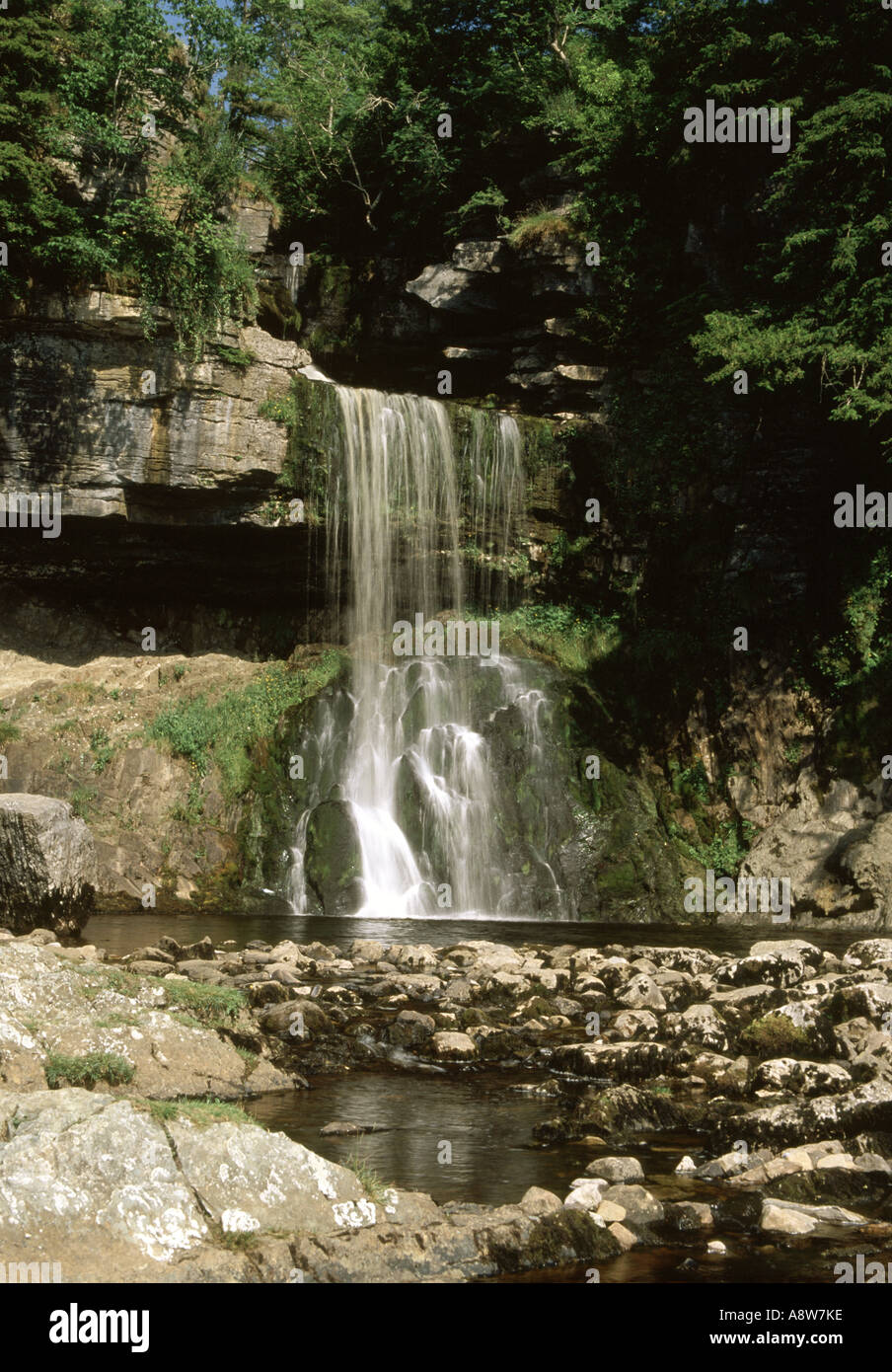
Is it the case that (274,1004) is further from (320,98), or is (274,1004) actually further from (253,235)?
(320,98)

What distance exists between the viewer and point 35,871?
14500 millimetres

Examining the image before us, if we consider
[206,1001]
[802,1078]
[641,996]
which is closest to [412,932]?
[641,996]

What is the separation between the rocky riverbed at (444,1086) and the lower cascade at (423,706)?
253 inches

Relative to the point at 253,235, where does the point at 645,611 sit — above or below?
below

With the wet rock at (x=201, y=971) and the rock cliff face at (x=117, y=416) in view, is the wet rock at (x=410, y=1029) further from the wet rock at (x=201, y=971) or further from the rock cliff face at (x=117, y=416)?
the rock cliff face at (x=117, y=416)

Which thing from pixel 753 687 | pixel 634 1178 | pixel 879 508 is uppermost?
pixel 879 508

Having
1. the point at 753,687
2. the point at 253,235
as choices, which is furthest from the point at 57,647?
the point at 753,687

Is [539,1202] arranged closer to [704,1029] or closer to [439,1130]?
[439,1130]

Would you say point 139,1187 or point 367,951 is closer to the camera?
point 139,1187

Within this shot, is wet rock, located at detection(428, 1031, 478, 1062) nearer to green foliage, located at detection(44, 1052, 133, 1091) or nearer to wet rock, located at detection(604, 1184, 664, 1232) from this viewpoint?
green foliage, located at detection(44, 1052, 133, 1091)

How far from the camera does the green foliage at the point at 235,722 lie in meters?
21.9

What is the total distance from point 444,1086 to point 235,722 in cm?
1459

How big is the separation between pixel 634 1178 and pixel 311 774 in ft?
49.3

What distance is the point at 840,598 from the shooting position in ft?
72.7
